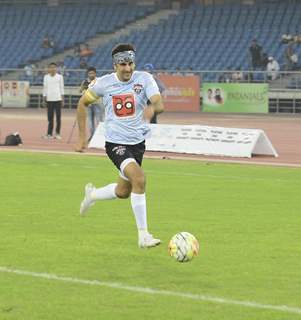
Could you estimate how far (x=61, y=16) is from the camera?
194ft

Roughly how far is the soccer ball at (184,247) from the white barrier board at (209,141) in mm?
14562

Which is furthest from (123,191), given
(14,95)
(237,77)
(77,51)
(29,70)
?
(77,51)

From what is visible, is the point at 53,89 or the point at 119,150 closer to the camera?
the point at 119,150

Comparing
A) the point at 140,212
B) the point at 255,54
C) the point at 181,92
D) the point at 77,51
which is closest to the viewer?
the point at 140,212

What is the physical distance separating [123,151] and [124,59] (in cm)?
98

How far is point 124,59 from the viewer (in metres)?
11.7

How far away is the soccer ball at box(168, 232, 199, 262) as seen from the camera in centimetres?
1048

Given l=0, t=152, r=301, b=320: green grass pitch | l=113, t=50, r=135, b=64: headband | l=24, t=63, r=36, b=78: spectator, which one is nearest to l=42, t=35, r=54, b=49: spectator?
l=24, t=63, r=36, b=78: spectator

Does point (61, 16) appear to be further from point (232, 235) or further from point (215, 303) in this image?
point (215, 303)

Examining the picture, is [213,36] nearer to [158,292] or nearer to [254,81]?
[254,81]

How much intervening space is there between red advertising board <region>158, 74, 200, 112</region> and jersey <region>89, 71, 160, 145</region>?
3098 centimetres

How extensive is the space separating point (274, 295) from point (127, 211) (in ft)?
21.3

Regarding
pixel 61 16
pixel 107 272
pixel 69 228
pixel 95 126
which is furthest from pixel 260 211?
pixel 61 16

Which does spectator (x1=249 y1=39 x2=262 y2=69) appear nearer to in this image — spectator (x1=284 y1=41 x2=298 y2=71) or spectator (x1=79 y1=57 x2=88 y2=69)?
spectator (x1=284 y1=41 x2=298 y2=71)
